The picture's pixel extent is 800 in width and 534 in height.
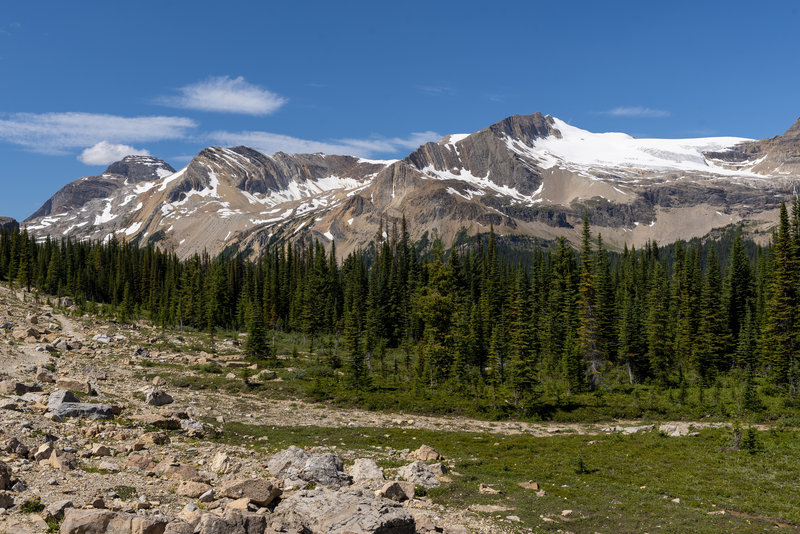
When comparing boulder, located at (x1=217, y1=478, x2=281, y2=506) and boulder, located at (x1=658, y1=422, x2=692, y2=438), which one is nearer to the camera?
boulder, located at (x1=217, y1=478, x2=281, y2=506)

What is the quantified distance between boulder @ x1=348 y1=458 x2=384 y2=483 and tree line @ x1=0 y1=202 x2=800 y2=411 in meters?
23.5

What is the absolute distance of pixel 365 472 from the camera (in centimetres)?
1898

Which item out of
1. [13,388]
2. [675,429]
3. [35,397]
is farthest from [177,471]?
[675,429]

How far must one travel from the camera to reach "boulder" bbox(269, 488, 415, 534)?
41.5ft

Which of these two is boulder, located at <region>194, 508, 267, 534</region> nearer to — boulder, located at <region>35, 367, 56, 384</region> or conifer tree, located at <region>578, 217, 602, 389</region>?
boulder, located at <region>35, 367, 56, 384</region>

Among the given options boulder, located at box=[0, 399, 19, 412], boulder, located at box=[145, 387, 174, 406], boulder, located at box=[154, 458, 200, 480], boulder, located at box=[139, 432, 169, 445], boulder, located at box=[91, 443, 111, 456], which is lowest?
boulder, located at box=[145, 387, 174, 406]

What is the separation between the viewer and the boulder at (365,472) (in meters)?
18.6

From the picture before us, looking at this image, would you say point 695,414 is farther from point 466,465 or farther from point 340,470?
point 340,470

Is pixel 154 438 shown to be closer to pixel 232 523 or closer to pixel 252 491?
pixel 252 491

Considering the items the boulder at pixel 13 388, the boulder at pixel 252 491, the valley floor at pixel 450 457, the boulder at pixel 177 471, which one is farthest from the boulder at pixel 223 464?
the boulder at pixel 13 388

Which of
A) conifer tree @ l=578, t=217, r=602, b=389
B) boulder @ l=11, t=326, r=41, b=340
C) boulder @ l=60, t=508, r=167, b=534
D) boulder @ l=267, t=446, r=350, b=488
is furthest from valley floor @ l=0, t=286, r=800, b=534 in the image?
conifer tree @ l=578, t=217, r=602, b=389

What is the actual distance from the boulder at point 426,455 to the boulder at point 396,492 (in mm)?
5779

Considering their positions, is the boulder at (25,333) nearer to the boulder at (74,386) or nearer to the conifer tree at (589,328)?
the boulder at (74,386)

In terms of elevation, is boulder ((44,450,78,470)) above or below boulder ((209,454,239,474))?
above
